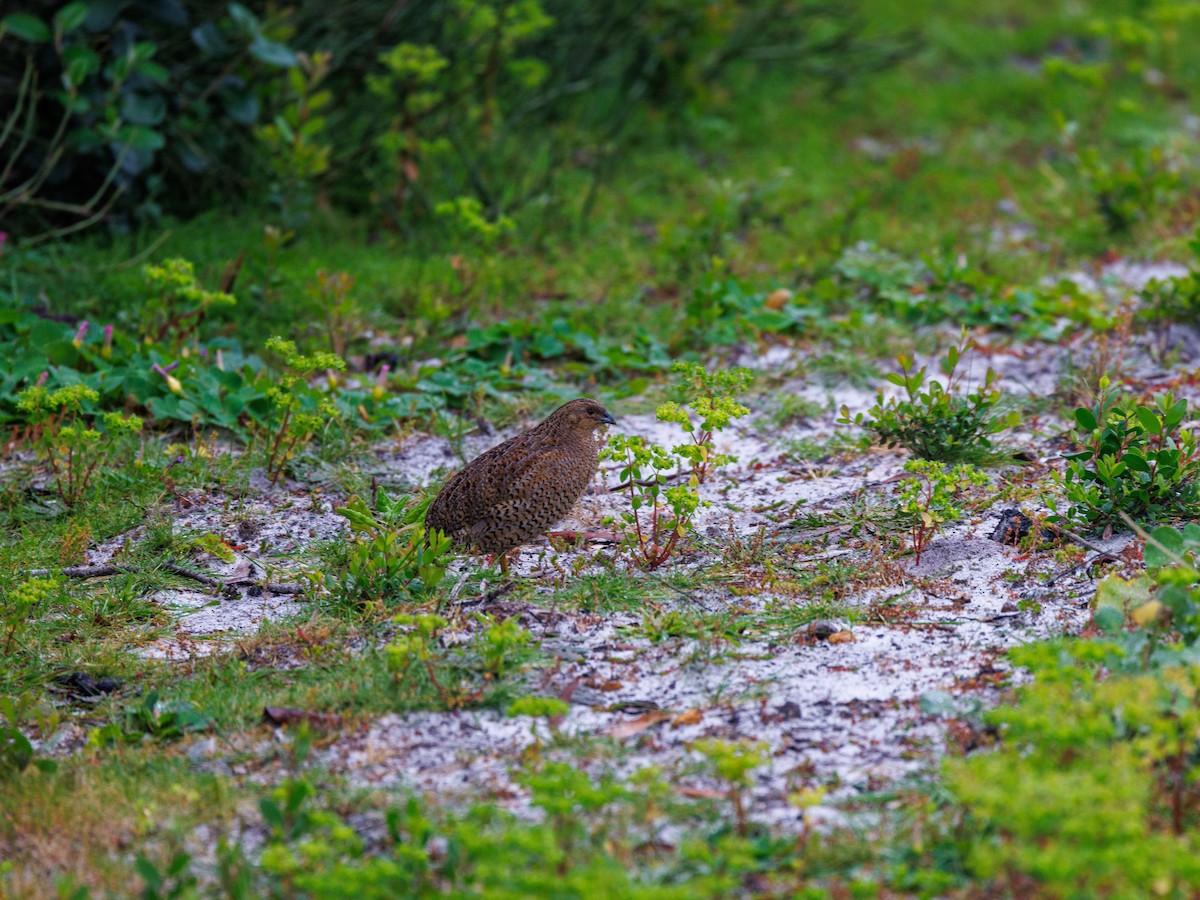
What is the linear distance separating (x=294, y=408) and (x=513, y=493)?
1.41 metres

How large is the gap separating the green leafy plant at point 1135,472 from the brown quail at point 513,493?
1.73 metres

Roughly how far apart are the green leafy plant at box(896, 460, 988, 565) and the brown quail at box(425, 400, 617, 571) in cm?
113

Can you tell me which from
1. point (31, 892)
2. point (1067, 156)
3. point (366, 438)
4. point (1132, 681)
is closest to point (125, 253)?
point (366, 438)

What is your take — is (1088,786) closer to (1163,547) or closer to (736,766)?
(736,766)

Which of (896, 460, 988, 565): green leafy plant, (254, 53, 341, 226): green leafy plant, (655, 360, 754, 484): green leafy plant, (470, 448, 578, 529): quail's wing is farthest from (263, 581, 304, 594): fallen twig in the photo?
(254, 53, 341, 226): green leafy plant

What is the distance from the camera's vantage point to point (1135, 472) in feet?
15.4

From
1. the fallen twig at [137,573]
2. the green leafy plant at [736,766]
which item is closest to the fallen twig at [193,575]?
the fallen twig at [137,573]

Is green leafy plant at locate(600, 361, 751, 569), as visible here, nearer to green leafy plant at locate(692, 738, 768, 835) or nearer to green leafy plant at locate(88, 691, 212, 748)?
green leafy plant at locate(692, 738, 768, 835)

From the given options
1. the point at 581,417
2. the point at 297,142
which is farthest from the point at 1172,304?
the point at 297,142

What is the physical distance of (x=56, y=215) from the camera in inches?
316

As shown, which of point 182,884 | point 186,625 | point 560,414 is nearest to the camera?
point 182,884

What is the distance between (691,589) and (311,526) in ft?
5.31

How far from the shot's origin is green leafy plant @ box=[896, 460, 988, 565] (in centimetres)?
465

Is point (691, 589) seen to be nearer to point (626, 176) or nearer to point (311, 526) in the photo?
point (311, 526)
